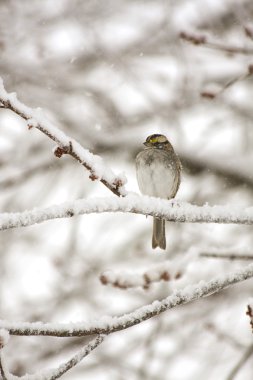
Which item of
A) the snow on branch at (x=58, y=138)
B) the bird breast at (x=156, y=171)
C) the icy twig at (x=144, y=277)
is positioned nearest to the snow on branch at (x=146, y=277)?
the icy twig at (x=144, y=277)

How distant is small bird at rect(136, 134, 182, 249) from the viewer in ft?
15.4

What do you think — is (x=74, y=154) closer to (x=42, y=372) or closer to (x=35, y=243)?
(x=42, y=372)

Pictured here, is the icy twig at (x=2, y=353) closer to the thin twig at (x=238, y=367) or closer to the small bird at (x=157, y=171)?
the thin twig at (x=238, y=367)

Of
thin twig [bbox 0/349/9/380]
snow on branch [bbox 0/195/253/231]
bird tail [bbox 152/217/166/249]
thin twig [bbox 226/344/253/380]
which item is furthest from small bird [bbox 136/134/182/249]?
thin twig [bbox 0/349/9/380]

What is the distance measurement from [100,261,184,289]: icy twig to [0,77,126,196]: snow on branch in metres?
1.73

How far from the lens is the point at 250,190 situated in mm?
6941

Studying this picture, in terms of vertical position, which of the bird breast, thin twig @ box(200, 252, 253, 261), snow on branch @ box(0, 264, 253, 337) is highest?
Result: the bird breast

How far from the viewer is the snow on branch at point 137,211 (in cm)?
202

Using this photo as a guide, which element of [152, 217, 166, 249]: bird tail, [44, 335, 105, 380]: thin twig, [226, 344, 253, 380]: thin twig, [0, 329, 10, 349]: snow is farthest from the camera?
[152, 217, 166, 249]: bird tail

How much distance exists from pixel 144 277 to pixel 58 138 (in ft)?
6.57

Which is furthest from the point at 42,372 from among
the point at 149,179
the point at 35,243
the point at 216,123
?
the point at 35,243

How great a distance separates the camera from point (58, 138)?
6.77ft

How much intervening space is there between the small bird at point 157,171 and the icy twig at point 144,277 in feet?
2.14

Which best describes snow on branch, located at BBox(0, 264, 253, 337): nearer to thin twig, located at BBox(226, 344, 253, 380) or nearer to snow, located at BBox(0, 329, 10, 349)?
snow, located at BBox(0, 329, 10, 349)
